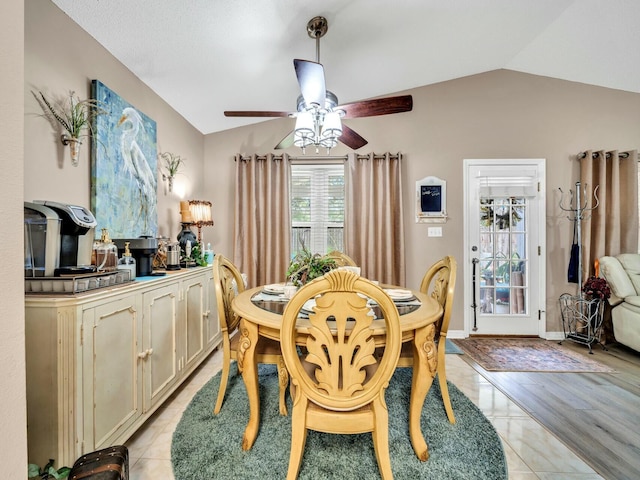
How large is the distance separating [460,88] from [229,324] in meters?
3.67

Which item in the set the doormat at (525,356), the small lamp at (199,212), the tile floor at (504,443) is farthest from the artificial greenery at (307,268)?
the doormat at (525,356)

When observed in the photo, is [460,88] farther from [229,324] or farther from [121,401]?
[121,401]

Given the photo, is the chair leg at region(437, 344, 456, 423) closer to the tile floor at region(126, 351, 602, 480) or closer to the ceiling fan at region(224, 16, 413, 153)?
the tile floor at region(126, 351, 602, 480)

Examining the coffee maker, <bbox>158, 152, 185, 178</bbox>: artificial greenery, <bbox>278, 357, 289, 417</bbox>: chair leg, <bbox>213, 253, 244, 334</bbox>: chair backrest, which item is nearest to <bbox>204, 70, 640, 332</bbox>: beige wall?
<bbox>158, 152, 185, 178</bbox>: artificial greenery

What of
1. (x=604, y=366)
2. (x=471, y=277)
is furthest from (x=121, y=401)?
(x=604, y=366)

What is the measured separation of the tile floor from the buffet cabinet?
0.14 metres

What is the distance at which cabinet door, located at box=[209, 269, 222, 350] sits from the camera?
8.27 ft

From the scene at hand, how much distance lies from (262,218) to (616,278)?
3.84 meters

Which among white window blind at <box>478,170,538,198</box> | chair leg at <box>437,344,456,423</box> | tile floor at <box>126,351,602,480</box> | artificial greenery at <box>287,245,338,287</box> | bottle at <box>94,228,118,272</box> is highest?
white window blind at <box>478,170,538,198</box>

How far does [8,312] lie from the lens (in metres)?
0.64

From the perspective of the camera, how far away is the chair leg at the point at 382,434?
3.94 ft

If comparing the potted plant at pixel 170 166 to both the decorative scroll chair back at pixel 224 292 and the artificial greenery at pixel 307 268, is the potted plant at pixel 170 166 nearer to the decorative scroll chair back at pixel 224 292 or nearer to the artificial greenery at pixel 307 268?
the decorative scroll chair back at pixel 224 292

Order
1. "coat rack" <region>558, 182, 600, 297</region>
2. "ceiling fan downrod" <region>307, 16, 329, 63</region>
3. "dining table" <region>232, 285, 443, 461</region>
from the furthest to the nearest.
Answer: "coat rack" <region>558, 182, 600, 297</region> < "ceiling fan downrod" <region>307, 16, 329, 63</region> < "dining table" <region>232, 285, 443, 461</region>

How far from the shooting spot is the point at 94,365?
4.12 ft
